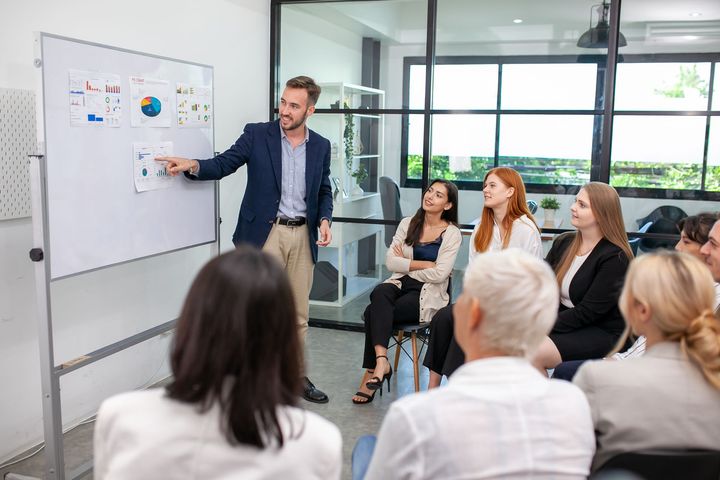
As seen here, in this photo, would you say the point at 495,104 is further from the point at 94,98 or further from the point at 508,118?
the point at 94,98

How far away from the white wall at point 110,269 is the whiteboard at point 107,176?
35cm

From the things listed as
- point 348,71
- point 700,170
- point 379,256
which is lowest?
point 379,256

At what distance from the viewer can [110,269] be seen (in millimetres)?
3447

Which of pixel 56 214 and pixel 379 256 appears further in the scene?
pixel 379 256

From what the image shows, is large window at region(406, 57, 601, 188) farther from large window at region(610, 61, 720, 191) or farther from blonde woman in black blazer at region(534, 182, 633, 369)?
blonde woman in black blazer at region(534, 182, 633, 369)

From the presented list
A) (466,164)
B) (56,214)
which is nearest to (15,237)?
(56,214)

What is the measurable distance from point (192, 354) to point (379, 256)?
3.96m

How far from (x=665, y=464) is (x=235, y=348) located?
0.91m

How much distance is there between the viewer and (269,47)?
16.5 feet

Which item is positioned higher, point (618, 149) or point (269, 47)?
point (269, 47)

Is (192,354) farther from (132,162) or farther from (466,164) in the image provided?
(466,164)

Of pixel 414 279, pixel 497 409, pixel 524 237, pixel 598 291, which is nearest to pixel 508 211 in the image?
pixel 524 237

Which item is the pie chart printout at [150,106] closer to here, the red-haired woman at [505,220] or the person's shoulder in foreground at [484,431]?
the red-haired woman at [505,220]

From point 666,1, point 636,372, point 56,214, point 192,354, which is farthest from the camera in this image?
point 666,1
